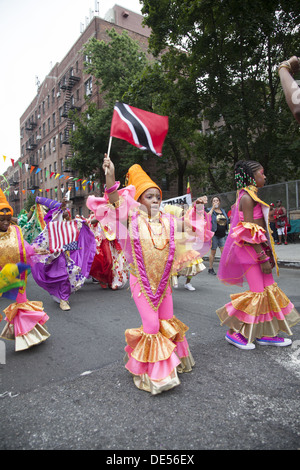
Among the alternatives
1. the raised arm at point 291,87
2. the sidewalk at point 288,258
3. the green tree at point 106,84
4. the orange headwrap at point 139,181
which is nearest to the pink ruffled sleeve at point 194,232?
the orange headwrap at point 139,181

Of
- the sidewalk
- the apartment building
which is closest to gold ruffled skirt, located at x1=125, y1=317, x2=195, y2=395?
the sidewalk

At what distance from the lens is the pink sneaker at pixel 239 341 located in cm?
332

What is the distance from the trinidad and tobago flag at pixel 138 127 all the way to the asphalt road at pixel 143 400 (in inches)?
88.0

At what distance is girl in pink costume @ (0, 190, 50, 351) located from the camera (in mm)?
3736

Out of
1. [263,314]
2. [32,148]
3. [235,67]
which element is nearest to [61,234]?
[263,314]

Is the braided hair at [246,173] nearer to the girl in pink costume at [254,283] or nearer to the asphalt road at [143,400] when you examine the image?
the girl in pink costume at [254,283]

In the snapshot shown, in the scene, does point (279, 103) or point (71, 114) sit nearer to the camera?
point (279, 103)

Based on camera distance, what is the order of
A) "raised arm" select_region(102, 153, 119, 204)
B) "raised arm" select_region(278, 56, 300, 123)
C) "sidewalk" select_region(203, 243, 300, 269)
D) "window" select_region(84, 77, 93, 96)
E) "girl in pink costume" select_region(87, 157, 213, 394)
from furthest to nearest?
"window" select_region(84, 77, 93, 96), "sidewalk" select_region(203, 243, 300, 269), "girl in pink costume" select_region(87, 157, 213, 394), "raised arm" select_region(102, 153, 119, 204), "raised arm" select_region(278, 56, 300, 123)

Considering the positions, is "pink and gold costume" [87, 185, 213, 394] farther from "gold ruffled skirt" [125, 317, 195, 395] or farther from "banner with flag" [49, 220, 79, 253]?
"banner with flag" [49, 220, 79, 253]

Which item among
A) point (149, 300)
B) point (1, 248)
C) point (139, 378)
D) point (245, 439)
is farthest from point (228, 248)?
point (1, 248)

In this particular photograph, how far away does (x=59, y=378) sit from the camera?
3.02 meters

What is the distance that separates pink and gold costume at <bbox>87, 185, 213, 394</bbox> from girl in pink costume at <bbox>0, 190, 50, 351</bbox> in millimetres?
1546

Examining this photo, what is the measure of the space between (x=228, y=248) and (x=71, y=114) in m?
24.4
